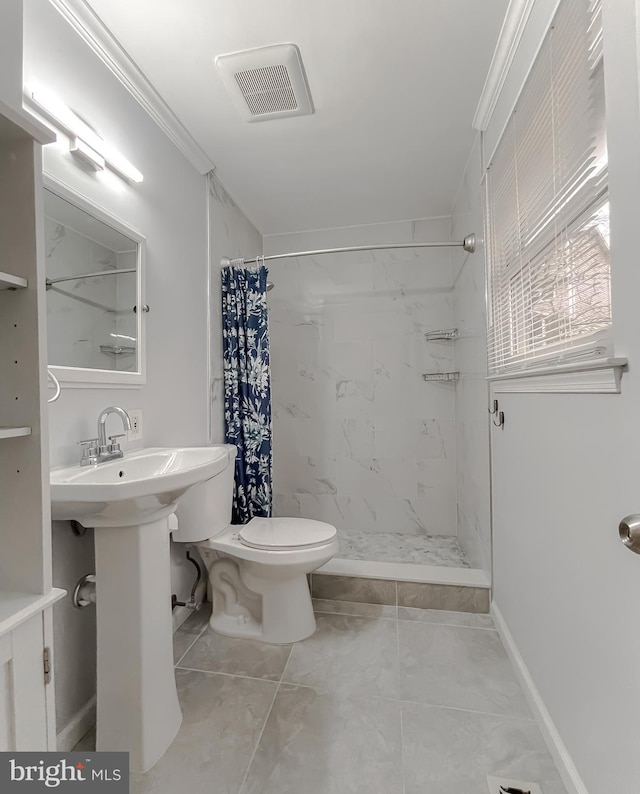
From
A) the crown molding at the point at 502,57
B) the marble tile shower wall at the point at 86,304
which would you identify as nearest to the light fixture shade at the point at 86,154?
the marble tile shower wall at the point at 86,304

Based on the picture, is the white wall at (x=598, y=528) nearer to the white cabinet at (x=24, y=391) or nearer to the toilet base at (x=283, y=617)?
the toilet base at (x=283, y=617)

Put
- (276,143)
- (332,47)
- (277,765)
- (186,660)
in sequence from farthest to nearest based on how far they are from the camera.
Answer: (276,143) → (186,660) → (332,47) → (277,765)

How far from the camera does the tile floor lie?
43.1 inches

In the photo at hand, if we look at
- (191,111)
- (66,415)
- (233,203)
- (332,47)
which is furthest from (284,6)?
(66,415)

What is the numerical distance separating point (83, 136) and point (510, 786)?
234 cm

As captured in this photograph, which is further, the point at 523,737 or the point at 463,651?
the point at 463,651

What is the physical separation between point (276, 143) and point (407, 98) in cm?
65

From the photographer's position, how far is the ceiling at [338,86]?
128 cm

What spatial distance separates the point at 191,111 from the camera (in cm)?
170

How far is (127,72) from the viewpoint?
1477 mm

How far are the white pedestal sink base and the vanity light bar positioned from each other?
4.06 feet

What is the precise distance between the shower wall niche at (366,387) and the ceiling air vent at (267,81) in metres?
1.26

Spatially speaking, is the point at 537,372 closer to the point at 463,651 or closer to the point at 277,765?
the point at 463,651

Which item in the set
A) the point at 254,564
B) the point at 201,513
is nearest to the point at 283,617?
the point at 254,564
